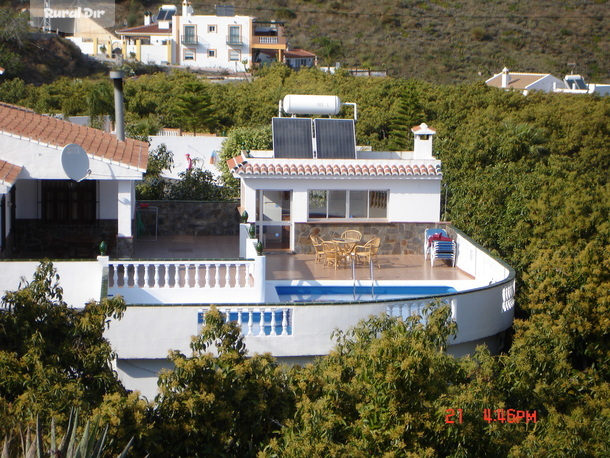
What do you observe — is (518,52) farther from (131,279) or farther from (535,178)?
(131,279)

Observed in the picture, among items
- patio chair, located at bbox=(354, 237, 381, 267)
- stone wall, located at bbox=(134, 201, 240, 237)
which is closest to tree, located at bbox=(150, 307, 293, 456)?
patio chair, located at bbox=(354, 237, 381, 267)

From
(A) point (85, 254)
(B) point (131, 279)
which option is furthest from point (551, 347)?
(A) point (85, 254)

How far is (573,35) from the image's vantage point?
330ft

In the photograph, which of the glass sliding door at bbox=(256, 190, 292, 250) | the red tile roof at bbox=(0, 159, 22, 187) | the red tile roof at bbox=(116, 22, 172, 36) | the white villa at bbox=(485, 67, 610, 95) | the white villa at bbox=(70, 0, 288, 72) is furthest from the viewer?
the red tile roof at bbox=(116, 22, 172, 36)

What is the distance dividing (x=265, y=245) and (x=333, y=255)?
235 cm

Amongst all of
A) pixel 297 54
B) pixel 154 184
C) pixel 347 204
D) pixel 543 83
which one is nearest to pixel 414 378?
pixel 347 204

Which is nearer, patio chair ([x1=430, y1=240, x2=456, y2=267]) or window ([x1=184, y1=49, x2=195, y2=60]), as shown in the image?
patio chair ([x1=430, y1=240, x2=456, y2=267])

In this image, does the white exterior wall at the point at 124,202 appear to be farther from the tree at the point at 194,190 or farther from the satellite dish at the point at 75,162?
the tree at the point at 194,190

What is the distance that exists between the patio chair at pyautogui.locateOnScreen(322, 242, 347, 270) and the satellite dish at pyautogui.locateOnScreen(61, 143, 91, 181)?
564 centimetres

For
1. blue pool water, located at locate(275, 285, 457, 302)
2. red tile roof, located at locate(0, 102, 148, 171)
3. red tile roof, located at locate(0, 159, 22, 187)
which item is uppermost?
red tile roof, located at locate(0, 102, 148, 171)

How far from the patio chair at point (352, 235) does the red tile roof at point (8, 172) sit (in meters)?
7.76

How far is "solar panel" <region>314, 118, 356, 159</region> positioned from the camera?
21.9 meters

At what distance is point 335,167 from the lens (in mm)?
20797

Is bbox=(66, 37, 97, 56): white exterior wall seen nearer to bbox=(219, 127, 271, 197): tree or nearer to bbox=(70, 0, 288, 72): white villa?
bbox=(70, 0, 288, 72): white villa
